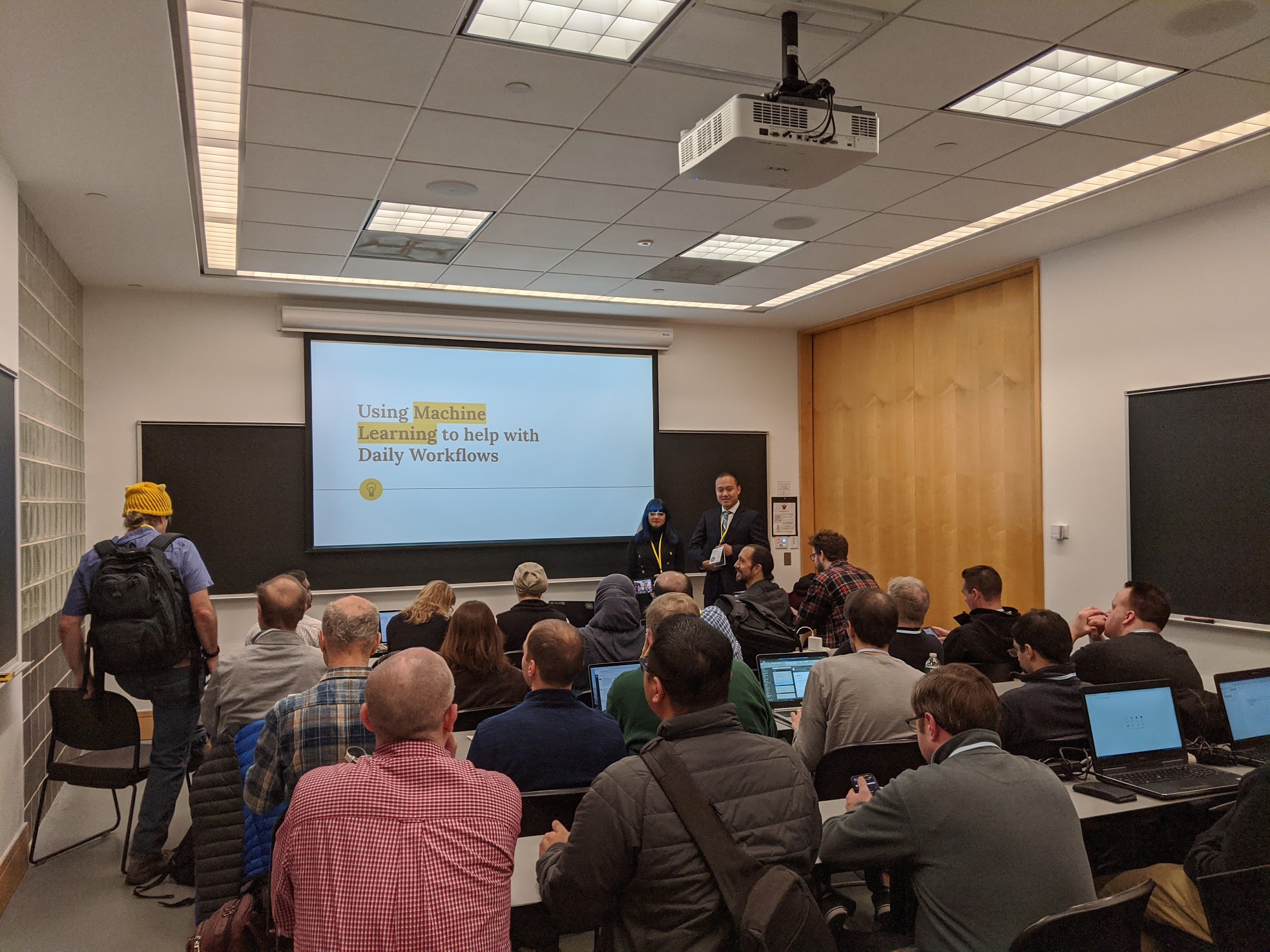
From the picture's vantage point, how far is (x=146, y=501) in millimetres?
4324

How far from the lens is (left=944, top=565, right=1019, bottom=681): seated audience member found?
4.18 metres

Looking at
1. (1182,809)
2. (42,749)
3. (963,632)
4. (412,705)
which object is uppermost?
(412,705)

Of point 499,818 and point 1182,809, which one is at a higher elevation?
point 499,818

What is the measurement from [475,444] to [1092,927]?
640 centimetres

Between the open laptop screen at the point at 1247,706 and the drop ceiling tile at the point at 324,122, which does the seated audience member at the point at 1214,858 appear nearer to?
the open laptop screen at the point at 1247,706

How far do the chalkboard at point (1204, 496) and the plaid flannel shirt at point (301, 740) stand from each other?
463cm

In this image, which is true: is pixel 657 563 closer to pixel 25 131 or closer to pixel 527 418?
pixel 527 418

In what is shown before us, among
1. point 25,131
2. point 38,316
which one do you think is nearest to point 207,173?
point 25,131

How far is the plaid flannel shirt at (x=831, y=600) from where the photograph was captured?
15.5 ft

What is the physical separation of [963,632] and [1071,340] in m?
2.62

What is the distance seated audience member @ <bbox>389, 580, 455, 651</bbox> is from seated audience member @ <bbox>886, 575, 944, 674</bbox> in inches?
81.3

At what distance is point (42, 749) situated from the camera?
466cm

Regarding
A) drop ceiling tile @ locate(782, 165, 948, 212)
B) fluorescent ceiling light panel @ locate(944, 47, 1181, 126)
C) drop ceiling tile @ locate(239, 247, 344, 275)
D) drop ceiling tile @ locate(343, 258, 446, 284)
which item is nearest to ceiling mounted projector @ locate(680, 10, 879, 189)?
fluorescent ceiling light panel @ locate(944, 47, 1181, 126)

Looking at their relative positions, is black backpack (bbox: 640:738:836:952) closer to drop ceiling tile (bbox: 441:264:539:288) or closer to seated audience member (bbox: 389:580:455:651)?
seated audience member (bbox: 389:580:455:651)
